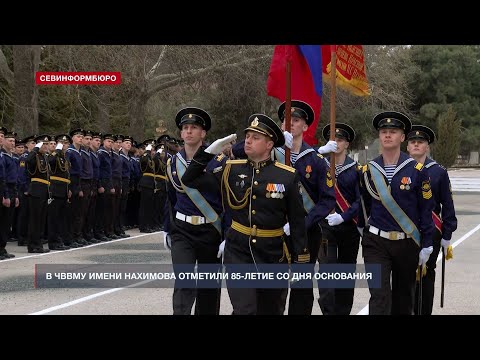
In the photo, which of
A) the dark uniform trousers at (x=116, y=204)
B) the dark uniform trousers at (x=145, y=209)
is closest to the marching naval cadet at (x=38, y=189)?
the dark uniform trousers at (x=116, y=204)

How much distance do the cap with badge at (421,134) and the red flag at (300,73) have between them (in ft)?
2.82

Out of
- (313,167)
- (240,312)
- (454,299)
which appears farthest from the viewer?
(454,299)

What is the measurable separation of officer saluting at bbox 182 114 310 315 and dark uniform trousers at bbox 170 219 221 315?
0.63m

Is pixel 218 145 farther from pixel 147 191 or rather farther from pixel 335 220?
pixel 147 191

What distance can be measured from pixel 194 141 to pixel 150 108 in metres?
29.2

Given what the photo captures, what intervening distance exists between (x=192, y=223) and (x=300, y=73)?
1.94 metres

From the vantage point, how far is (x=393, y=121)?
23.4 feet

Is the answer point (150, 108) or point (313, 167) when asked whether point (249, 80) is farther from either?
point (313, 167)

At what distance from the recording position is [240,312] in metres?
5.95

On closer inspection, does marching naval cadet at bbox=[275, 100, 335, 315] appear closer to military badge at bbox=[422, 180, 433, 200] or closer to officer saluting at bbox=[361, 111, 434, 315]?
officer saluting at bbox=[361, 111, 434, 315]

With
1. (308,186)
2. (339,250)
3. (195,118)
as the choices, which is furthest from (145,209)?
(195,118)

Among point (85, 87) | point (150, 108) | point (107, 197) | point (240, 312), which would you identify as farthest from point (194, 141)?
point (150, 108)

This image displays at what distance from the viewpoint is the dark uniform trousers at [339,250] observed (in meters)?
8.03
